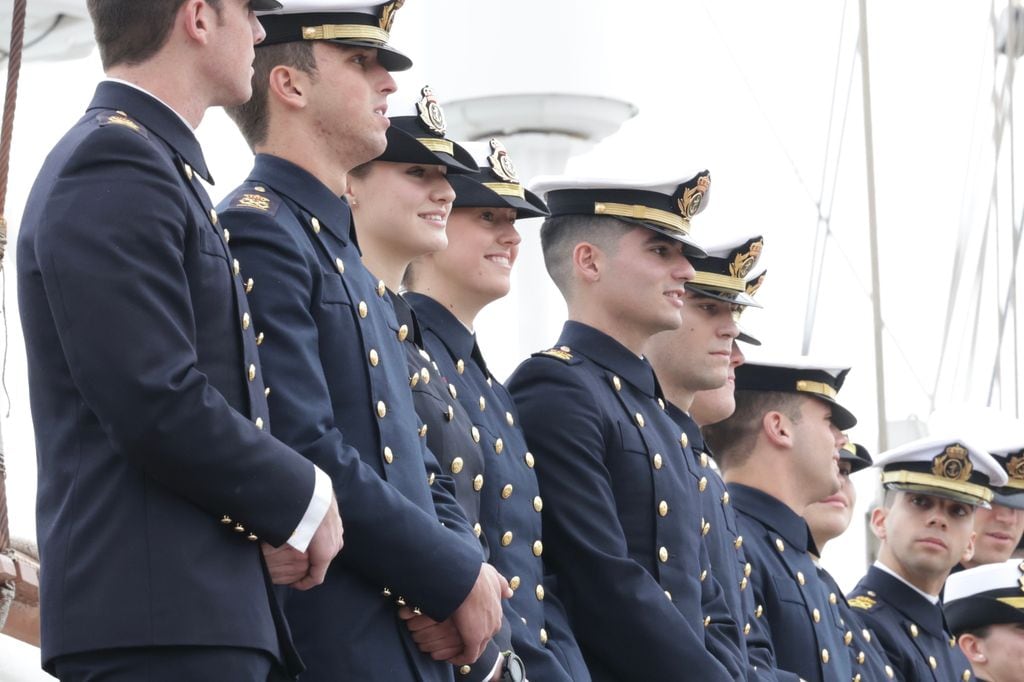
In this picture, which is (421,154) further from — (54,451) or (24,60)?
(24,60)

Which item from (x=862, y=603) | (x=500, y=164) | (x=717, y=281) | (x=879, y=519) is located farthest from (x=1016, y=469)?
(x=500, y=164)

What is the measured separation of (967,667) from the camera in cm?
571

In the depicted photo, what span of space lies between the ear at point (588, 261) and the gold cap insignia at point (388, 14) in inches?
42.3

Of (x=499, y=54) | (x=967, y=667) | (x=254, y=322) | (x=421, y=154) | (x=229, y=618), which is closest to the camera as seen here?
(x=229, y=618)

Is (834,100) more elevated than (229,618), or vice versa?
(834,100)

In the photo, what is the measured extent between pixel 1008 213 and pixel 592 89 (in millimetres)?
3935

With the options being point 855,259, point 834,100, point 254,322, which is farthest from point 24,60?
point 855,259

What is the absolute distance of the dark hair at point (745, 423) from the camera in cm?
513

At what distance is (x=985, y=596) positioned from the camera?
5902 mm

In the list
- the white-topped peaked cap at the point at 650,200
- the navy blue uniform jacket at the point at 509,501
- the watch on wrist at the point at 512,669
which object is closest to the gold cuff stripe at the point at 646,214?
the white-topped peaked cap at the point at 650,200

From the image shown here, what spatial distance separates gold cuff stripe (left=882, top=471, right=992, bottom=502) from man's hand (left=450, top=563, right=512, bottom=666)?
308 cm

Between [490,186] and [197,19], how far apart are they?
4.04 feet

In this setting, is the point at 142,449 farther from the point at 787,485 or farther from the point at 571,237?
the point at 787,485

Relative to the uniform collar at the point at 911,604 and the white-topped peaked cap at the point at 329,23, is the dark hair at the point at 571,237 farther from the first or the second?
the uniform collar at the point at 911,604
